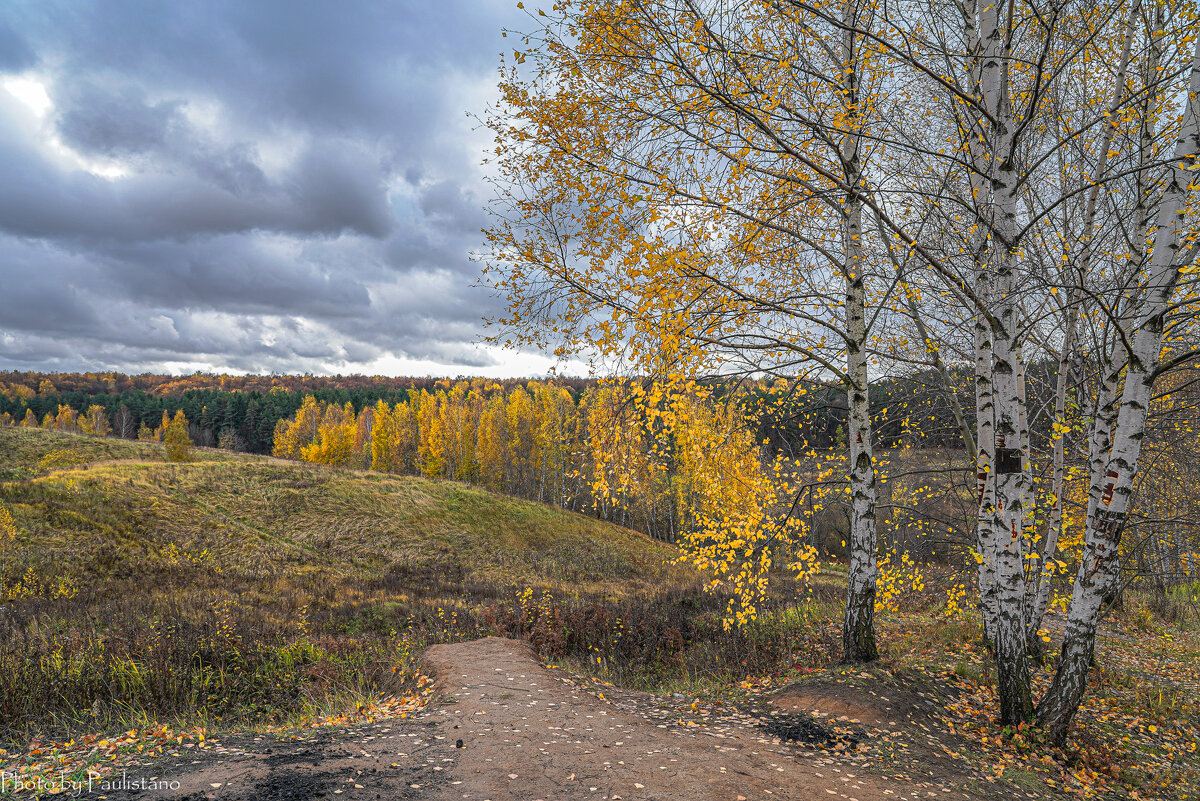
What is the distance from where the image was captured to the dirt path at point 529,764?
151 inches

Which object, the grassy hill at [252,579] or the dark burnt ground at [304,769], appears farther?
the grassy hill at [252,579]

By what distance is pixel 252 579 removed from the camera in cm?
1884

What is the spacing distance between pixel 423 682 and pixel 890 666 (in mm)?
6195

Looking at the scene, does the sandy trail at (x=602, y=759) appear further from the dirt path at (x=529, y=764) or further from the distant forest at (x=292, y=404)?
the distant forest at (x=292, y=404)

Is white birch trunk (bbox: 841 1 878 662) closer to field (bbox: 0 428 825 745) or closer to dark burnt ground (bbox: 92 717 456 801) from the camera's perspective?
field (bbox: 0 428 825 745)

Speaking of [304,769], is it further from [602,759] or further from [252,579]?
[252,579]

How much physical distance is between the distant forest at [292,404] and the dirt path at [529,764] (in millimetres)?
3336

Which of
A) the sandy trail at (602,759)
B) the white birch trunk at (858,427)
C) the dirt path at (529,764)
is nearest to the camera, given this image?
the dirt path at (529,764)

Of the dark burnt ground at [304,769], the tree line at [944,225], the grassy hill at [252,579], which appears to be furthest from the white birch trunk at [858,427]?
the grassy hill at [252,579]

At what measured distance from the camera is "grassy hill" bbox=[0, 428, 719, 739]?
23.0ft

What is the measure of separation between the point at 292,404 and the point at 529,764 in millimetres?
101183

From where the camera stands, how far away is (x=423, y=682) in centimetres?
742

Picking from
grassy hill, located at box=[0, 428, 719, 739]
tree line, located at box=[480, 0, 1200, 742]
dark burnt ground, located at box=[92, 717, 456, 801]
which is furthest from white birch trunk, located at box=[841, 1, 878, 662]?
grassy hill, located at box=[0, 428, 719, 739]

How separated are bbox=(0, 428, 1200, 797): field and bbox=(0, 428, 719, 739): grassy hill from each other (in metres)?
0.07
